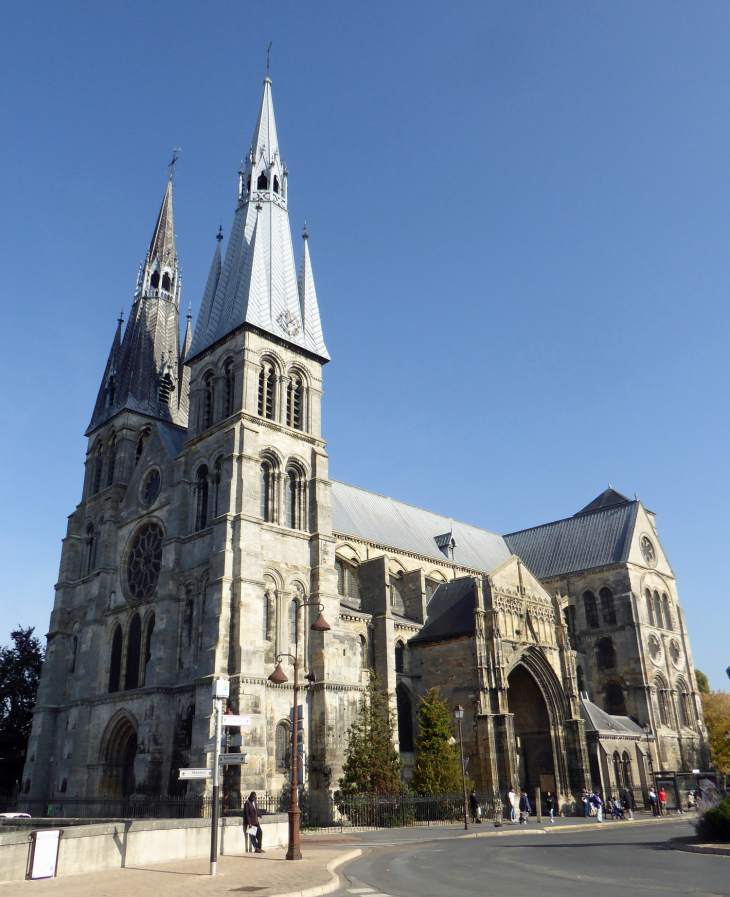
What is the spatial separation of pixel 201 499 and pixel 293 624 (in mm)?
8010

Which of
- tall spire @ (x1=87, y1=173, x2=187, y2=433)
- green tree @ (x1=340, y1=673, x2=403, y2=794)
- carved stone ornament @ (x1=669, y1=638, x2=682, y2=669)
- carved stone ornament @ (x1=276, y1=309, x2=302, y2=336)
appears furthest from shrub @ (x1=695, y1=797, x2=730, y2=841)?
tall spire @ (x1=87, y1=173, x2=187, y2=433)

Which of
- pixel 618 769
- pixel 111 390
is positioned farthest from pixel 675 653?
pixel 111 390

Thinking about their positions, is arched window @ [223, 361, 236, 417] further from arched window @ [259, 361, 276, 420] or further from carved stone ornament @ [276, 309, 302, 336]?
carved stone ornament @ [276, 309, 302, 336]

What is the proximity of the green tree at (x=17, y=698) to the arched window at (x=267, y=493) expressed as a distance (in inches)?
903

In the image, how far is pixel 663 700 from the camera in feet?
165

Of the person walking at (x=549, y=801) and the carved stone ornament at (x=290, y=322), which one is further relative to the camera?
the carved stone ornament at (x=290, y=322)

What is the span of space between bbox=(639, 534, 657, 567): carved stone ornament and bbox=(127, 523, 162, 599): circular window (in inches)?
1362

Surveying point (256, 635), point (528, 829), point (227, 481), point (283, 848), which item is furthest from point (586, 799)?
point (227, 481)

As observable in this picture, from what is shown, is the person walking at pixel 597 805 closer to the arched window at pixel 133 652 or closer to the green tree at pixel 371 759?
the green tree at pixel 371 759

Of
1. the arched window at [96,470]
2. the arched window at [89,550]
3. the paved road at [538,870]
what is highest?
the arched window at [96,470]

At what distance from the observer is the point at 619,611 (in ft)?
171

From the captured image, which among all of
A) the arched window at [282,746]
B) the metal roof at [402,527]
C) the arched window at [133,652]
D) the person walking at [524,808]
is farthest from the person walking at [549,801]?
the arched window at [133,652]

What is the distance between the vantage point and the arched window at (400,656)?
40.9m

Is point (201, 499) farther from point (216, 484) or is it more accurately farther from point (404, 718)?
point (404, 718)
